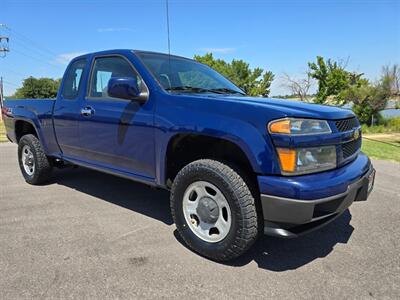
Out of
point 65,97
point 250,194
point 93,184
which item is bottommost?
point 93,184

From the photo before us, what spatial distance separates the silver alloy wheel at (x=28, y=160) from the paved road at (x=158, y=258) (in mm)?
860

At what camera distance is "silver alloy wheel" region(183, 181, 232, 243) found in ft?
9.60

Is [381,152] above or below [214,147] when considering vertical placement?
below

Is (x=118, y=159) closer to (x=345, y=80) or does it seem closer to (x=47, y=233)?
(x=47, y=233)

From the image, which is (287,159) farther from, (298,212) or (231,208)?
(231,208)

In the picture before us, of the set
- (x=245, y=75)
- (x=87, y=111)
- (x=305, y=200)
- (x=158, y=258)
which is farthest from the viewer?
(x=245, y=75)

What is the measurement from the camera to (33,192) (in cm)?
501

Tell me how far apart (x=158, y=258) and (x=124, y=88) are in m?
1.58

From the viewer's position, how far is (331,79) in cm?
3578

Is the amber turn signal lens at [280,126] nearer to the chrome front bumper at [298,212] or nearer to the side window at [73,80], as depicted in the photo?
the chrome front bumper at [298,212]

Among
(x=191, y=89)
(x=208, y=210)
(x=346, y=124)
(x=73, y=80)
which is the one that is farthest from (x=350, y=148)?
(x=73, y=80)

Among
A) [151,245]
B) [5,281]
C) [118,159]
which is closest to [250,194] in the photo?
[151,245]

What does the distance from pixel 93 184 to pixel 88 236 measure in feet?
7.02

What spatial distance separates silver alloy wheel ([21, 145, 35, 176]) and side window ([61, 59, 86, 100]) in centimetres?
133
